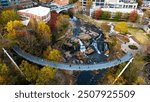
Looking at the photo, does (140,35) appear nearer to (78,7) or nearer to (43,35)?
(78,7)

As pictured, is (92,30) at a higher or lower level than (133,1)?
lower

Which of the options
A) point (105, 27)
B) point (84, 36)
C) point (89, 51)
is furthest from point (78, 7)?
point (89, 51)

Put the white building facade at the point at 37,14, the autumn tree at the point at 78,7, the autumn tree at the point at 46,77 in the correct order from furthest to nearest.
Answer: the autumn tree at the point at 78,7 → the white building facade at the point at 37,14 → the autumn tree at the point at 46,77

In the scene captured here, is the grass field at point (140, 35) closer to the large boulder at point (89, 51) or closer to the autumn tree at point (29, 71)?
the large boulder at point (89, 51)

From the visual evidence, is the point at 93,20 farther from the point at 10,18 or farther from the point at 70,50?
the point at 10,18

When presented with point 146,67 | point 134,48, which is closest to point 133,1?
point 134,48

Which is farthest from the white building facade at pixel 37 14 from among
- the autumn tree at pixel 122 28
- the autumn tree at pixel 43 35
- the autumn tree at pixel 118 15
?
the autumn tree at pixel 118 15

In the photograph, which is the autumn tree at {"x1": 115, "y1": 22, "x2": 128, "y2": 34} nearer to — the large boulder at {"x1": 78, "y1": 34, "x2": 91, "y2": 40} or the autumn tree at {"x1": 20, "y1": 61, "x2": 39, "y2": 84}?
the large boulder at {"x1": 78, "y1": 34, "x2": 91, "y2": 40}
